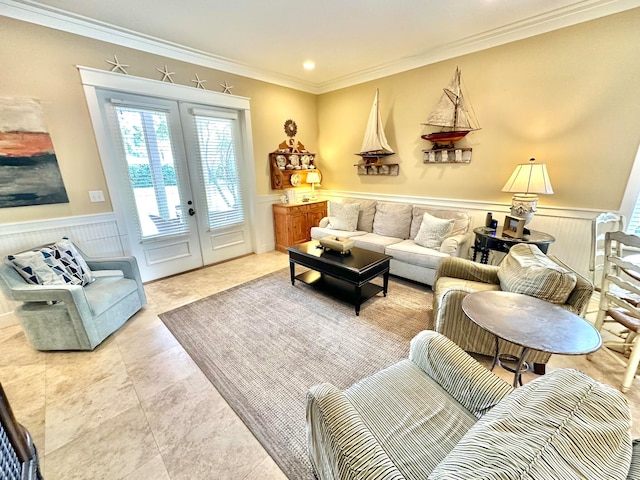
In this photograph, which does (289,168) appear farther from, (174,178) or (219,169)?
(174,178)

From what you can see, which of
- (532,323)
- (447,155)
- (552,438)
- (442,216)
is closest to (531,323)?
(532,323)

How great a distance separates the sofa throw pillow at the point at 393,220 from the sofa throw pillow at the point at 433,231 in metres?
0.42

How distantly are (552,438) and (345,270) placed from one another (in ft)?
6.86

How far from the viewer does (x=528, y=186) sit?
265 cm

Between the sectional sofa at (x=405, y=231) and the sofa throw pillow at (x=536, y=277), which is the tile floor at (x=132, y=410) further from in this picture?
the sectional sofa at (x=405, y=231)

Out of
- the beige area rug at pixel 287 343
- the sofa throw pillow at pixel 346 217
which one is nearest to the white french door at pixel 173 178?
the beige area rug at pixel 287 343

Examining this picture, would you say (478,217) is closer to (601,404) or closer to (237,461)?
(601,404)

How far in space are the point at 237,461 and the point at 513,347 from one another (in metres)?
1.86

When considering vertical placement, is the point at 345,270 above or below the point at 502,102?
below

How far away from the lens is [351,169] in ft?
15.6

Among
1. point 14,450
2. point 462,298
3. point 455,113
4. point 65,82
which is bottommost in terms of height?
point 14,450

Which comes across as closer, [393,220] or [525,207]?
[525,207]

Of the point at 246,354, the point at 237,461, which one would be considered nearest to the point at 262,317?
the point at 246,354

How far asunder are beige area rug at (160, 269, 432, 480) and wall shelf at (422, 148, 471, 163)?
178cm
